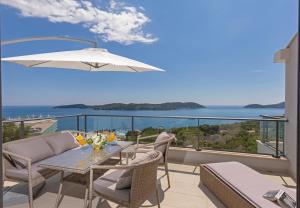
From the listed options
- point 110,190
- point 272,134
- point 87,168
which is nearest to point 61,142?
point 87,168

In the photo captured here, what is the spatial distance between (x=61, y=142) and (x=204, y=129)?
3.15m

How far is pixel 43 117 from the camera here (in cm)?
538

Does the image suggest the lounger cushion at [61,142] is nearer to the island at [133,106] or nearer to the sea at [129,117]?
the sea at [129,117]

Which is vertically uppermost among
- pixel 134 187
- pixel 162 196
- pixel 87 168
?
pixel 87 168

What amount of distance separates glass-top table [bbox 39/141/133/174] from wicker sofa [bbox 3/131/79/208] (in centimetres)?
24

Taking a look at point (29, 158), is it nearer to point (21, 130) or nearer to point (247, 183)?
point (21, 130)

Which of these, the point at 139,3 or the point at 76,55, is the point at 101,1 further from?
the point at 76,55

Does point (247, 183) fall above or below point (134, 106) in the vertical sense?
below

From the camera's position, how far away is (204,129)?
5406 millimetres

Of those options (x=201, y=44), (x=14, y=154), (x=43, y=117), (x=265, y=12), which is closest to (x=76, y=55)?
(x=14, y=154)

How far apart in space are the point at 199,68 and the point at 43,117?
11.1 metres

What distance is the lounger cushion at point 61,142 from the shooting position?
12.8 ft

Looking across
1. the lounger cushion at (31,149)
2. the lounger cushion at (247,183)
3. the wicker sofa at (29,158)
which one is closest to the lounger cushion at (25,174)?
the wicker sofa at (29,158)

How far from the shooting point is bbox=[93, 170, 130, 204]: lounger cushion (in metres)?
2.43
